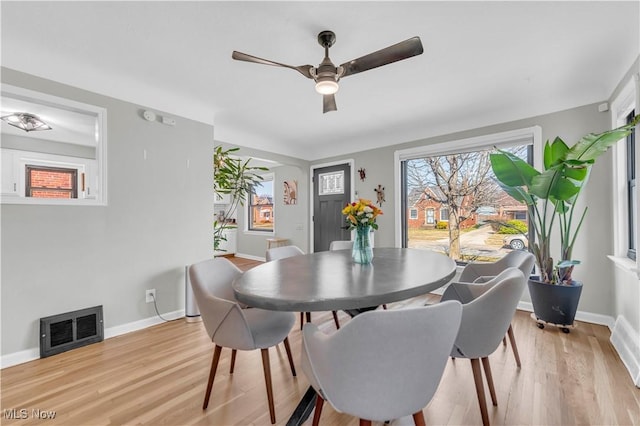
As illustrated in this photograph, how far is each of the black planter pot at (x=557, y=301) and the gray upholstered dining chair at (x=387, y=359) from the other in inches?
93.3

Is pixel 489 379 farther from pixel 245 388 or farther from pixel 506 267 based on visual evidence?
pixel 245 388

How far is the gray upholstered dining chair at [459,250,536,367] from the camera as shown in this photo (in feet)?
6.68

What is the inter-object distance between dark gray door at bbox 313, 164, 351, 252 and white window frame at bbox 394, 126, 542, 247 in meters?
0.95

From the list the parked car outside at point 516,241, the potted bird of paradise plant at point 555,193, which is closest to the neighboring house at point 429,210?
the parked car outside at point 516,241

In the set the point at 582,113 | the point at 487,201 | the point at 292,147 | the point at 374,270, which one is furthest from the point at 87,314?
the point at 582,113

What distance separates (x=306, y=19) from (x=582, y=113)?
10.2 feet

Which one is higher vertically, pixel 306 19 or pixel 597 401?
pixel 306 19

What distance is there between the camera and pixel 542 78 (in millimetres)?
2664

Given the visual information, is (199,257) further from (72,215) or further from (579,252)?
(579,252)

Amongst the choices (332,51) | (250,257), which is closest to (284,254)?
(332,51)

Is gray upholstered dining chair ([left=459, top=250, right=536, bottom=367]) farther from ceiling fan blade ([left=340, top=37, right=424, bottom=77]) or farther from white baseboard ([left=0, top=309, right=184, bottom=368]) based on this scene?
white baseboard ([left=0, top=309, right=184, bottom=368])

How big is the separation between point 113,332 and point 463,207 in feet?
14.3

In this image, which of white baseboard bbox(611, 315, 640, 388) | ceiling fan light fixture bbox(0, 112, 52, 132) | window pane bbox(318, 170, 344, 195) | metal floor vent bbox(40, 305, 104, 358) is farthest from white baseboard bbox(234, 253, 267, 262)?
white baseboard bbox(611, 315, 640, 388)

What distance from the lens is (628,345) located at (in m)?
2.14
